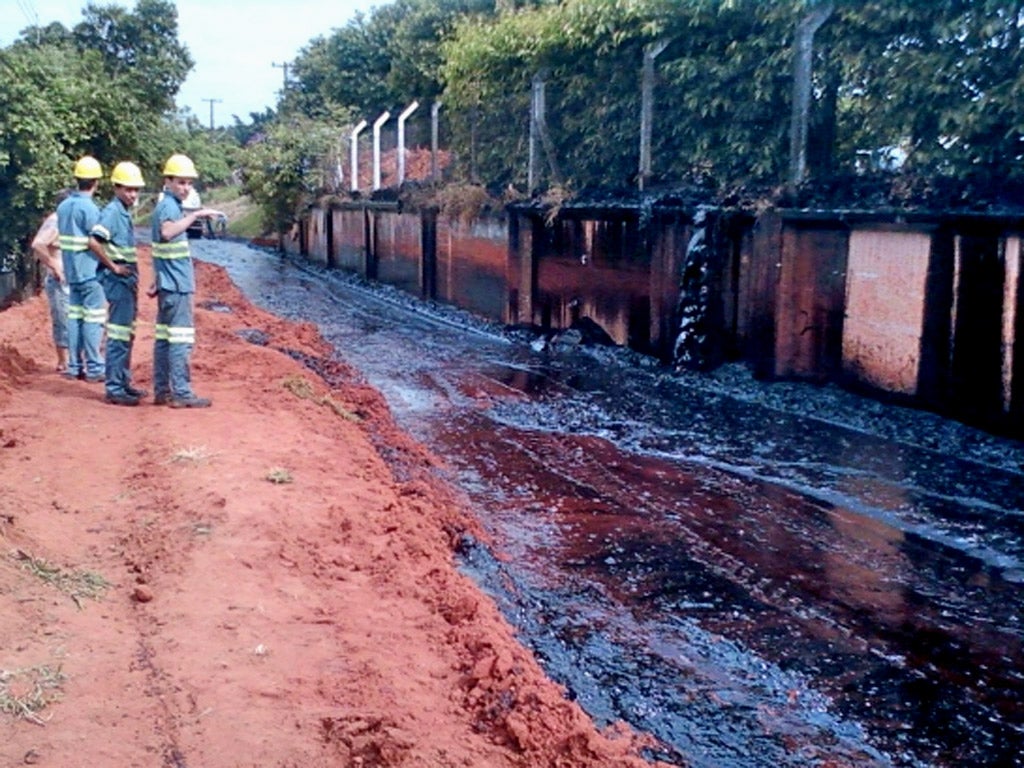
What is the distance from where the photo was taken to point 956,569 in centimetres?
664

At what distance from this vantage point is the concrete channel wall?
9.59m

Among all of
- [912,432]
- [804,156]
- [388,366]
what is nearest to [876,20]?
[804,156]

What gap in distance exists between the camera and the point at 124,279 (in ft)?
29.2

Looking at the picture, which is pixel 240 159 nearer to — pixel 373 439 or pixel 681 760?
pixel 373 439

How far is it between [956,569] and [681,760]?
306cm

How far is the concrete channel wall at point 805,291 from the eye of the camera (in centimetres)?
959

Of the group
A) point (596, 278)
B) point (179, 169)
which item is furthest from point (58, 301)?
point (596, 278)

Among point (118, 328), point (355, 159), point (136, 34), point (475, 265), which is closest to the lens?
point (118, 328)

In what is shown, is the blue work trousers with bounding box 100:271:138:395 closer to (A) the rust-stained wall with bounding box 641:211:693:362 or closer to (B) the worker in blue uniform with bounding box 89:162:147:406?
(B) the worker in blue uniform with bounding box 89:162:147:406

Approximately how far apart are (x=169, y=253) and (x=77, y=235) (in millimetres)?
1485

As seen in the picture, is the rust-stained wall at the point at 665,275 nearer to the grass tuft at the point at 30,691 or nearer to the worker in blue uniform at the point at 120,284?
the worker in blue uniform at the point at 120,284

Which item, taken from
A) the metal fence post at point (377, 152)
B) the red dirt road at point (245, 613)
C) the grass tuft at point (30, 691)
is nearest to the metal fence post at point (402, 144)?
the metal fence post at point (377, 152)

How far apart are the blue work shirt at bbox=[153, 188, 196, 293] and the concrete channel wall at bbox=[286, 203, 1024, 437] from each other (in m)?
6.42

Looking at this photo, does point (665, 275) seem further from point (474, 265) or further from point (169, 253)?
point (169, 253)
